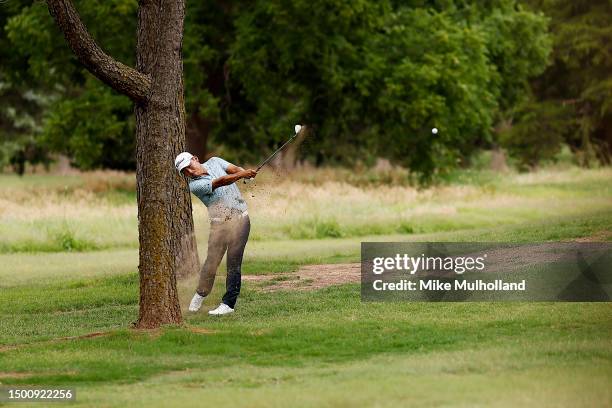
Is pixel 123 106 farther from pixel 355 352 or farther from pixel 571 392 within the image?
pixel 571 392

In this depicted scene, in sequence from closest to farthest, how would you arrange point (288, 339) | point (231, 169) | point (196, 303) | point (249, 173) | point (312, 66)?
1. point (288, 339)
2. point (249, 173)
3. point (231, 169)
4. point (196, 303)
5. point (312, 66)

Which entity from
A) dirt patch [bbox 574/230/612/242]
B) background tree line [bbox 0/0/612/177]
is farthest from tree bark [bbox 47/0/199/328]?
background tree line [bbox 0/0/612/177]

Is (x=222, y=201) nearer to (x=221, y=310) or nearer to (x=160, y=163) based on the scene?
(x=160, y=163)

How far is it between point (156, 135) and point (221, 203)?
114cm

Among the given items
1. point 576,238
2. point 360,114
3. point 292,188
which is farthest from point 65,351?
point 360,114

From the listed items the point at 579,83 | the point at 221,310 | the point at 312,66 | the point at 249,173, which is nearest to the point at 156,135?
the point at 249,173

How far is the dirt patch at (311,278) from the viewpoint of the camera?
1770cm

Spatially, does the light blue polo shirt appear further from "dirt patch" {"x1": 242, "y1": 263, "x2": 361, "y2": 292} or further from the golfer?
"dirt patch" {"x1": 242, "y1": 263, "x2": 361, "y2": 292}

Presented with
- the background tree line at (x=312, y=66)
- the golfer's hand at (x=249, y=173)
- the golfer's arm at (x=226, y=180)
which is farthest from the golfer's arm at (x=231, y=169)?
the background tree line at (x=312, y=66)

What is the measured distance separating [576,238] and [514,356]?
10.5 meters

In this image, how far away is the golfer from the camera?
13.5 meters

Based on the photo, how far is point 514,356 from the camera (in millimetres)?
10898

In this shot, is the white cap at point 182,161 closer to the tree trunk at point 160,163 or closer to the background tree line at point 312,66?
the tree trunk at point 160,163

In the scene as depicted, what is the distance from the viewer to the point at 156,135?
43.6ft
